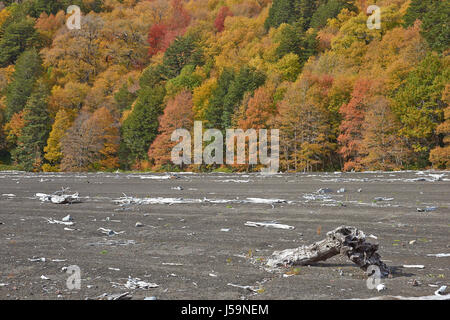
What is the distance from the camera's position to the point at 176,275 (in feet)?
27.1

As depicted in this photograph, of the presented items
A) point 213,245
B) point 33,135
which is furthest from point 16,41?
point 213,245

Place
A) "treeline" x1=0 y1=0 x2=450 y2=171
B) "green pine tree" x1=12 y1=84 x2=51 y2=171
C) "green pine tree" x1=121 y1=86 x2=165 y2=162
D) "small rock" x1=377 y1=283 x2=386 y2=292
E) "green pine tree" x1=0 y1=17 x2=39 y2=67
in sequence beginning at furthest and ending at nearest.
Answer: "green pine tree" x1=0 y1=17 x2=39 y2=67
"green pine tree" x1=12 y1=84 x2=51 y2=171
"green pine tree" x1=121 y1=86 x2=165 y2=162
"treeline" x1=0 y1=0 x2=450 y2=171
"small rock" x1=377 y1=283 x2=386 y2=292

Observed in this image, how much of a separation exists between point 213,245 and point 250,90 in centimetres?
4572

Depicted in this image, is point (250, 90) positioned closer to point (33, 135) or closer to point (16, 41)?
point (33, 135)

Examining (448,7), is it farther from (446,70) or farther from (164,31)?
(164,31)

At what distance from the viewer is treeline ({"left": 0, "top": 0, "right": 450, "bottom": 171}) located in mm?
42284

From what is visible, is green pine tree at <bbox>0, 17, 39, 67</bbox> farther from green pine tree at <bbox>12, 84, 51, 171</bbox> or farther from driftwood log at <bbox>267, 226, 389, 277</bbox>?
driftwood log at <bbox>267, 226, 389, 277</bbox>

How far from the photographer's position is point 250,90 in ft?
181

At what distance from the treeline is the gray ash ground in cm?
2403

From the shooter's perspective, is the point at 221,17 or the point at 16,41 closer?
the point at 16,41

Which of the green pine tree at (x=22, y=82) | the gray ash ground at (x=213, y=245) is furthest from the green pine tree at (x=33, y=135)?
the gray ash ground at (x=213, y=245)

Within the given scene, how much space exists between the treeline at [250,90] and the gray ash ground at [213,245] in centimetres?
2403

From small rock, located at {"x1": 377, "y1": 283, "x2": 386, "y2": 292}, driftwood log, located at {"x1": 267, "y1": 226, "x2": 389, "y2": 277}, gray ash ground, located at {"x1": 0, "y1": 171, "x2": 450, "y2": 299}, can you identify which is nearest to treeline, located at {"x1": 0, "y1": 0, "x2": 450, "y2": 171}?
gray ash ground, located at {"x1": 0, "y1": 171, "x2": 450, "y2": 299}

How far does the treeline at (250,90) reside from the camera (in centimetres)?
4228
